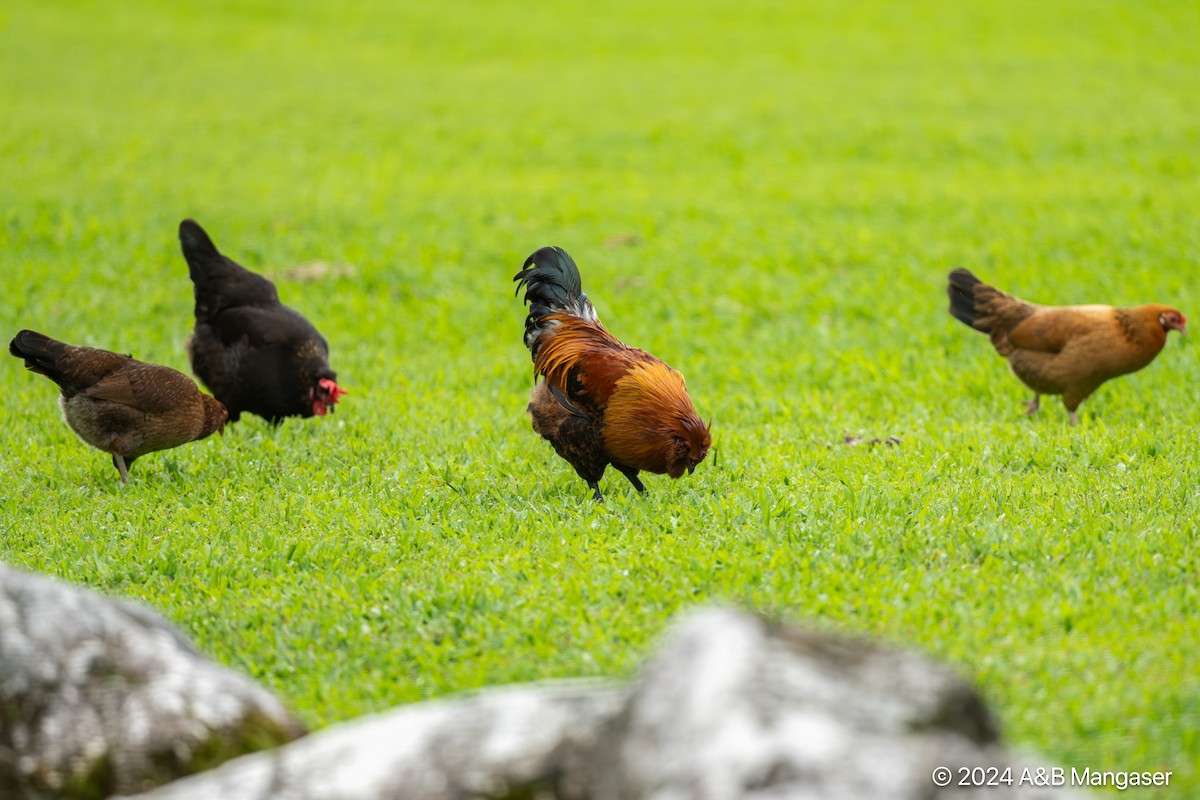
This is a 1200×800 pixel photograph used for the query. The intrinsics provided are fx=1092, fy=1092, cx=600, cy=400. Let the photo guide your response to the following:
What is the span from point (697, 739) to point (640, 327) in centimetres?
901

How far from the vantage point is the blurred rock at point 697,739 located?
254 centimetres

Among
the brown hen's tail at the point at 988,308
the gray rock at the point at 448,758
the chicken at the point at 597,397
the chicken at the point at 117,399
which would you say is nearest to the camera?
the gray rock at the point at 448,758

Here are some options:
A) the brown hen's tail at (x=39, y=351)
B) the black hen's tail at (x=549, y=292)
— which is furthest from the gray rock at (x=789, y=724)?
the brown hen's tail at (x=39, y=351)

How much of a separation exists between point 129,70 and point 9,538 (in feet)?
65.9

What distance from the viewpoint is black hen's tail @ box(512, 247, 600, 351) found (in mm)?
7445

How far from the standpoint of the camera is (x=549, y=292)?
24.4 feet

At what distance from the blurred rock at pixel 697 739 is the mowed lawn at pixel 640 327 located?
1548mm

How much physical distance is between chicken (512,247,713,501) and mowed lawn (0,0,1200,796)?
0.32 m

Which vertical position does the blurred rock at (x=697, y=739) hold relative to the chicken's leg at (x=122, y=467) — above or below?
above

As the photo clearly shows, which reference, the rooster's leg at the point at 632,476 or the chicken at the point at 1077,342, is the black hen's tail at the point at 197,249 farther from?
the chicken at the point at 1077,342

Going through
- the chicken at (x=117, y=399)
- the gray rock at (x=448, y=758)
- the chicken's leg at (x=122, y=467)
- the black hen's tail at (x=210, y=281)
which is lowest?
the chicken's leg at (x=122, y=467)

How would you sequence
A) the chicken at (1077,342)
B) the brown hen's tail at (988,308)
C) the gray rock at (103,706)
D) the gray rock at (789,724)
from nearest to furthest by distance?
1. the gray rock at (789,724)
2. the gray rock at (103,706)
3. the chicken at (1077,342)
4. the brown hen's tail at (988,308)

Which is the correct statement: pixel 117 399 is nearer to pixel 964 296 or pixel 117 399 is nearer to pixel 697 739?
pixel 697 739

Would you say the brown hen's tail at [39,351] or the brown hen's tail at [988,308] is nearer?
the brown hen's tail at [39,351]
